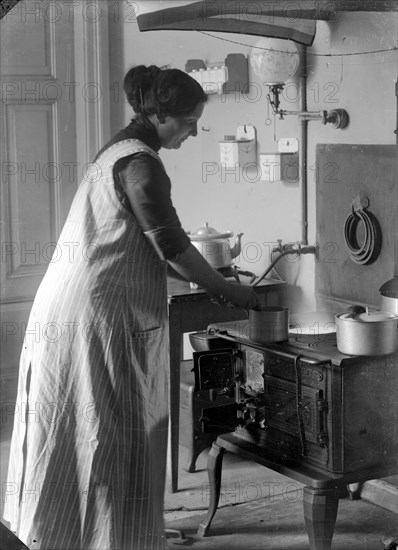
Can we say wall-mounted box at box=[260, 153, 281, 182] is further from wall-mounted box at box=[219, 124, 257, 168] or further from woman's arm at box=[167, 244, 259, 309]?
woman's arm at box=[167, 244, 259, 309]

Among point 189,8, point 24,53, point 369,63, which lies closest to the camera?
point 369,63

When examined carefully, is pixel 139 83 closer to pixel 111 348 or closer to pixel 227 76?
pixel 227 76

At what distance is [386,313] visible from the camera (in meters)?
1.74

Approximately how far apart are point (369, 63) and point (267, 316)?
493 mm

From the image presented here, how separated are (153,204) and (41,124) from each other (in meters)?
0.49

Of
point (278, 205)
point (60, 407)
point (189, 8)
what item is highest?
point (189, 8)

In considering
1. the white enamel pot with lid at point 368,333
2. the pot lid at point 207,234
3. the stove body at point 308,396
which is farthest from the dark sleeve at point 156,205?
the white enamel pot with lid at point 368,333

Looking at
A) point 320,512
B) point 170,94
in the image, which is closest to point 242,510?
point 320,512

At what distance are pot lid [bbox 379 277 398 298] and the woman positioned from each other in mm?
237

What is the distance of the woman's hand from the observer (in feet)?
5.92

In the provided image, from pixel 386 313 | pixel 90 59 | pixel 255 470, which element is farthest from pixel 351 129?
pixel 255 470

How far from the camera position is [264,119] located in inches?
71.6

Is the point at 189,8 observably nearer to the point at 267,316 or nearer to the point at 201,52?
the point at 201,52

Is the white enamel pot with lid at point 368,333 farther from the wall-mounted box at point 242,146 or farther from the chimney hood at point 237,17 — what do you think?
the chimney hood at point 237,17
